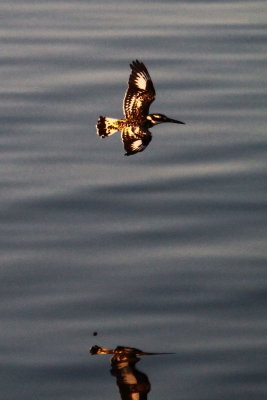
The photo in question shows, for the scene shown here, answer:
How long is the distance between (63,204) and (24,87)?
4194 millimetres

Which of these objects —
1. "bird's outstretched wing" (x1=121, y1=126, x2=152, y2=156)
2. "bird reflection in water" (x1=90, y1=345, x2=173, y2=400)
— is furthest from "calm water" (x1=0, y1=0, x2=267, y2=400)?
"bird's outstretched wing" (x1=121, y1=126, x2=152, y2=156)

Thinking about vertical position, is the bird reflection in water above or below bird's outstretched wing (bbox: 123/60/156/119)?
below

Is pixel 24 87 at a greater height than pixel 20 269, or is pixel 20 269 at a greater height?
pixel 24 87

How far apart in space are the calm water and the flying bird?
3.80ft

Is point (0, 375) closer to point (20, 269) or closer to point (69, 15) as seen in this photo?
point (20, 269)

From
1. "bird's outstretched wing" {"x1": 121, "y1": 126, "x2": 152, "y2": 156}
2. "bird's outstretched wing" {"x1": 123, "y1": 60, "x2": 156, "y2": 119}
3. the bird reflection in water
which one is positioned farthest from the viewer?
"bird's outstretched wing" {"x1": 123, "y1": 60, "x2": 156, "y2": 119}

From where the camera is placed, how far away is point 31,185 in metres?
19.3

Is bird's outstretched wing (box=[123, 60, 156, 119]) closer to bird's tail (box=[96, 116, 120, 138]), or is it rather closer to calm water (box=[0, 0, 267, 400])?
bird's tail (box=[96, 116, 120, 138])

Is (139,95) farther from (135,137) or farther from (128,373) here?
(128,373)

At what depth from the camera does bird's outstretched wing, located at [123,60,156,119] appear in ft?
58.1

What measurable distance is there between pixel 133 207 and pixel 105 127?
1.58m

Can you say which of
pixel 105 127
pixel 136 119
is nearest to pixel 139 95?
pixel 136 119

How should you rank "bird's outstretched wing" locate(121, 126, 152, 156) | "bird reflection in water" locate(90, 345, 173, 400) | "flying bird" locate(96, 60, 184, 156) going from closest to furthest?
"bird reflection in water" locate(90, 345, 173, 400)
"bird's outstretched wing" locate(121, 126, 152, 156)
"flying bird" locate(96, 60, 184, 156)

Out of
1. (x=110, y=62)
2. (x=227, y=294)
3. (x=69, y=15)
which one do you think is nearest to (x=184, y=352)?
(x=227, y=294)
